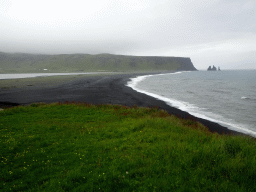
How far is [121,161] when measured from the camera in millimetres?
7449

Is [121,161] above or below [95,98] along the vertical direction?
above

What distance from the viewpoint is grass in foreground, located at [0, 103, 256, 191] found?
5809 millimetres

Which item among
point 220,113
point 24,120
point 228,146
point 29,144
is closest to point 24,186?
point 29,144

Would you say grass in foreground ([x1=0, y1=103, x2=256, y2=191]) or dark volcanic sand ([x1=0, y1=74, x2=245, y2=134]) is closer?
grass in foreground ([x1=0, y1=103, x2=256, y2=191])

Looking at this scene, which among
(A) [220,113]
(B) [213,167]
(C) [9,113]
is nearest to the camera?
(B) [213,167]

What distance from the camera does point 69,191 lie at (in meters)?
5.64

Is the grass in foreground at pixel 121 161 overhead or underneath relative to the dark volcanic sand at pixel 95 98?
overhead

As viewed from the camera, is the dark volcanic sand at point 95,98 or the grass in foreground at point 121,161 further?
the dark volcanic sand at point 95,98

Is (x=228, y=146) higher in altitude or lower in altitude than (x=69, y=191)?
higher

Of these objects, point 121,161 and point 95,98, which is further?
point 95,98

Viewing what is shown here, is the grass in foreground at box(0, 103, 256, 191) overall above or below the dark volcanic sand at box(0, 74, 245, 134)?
above

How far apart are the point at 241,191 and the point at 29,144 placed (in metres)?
10.8

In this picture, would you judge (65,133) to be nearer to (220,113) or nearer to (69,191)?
(69,191)

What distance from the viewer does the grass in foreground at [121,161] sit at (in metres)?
5.81
